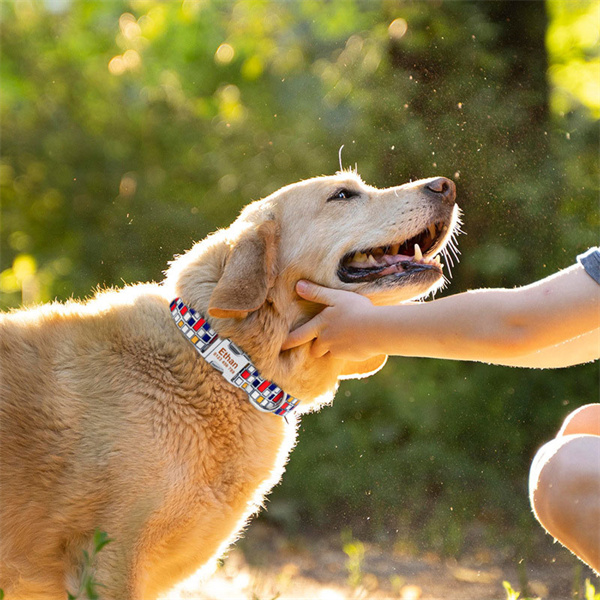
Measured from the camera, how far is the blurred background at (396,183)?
5.55m

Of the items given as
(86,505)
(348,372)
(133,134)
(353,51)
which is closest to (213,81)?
(133,134)

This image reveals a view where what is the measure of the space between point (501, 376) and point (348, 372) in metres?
3.05

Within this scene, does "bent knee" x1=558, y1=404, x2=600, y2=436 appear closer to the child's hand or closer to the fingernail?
the child's hand

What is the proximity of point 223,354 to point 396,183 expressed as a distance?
3318 mm

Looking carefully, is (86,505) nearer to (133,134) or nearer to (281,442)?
(281,442)

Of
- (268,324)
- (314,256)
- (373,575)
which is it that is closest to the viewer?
(268,324)

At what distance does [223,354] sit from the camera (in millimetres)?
2617

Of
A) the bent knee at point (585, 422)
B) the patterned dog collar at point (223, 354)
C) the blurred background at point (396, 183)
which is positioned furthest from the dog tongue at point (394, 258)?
the blurred background at point (396, 183)

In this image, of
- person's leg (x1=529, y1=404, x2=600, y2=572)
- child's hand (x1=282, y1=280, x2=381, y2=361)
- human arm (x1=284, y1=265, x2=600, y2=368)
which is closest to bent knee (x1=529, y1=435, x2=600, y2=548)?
person's leg (x1=529, y1=404, x2=600, y2=572)

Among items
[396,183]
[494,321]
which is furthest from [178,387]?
[396,183]

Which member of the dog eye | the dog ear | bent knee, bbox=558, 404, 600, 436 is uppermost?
the dog ear

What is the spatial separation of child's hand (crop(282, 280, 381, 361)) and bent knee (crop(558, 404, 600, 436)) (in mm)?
Result: 752

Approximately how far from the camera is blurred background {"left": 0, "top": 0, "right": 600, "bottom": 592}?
5.55 m

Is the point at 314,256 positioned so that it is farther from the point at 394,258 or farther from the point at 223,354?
the point at 223,354
